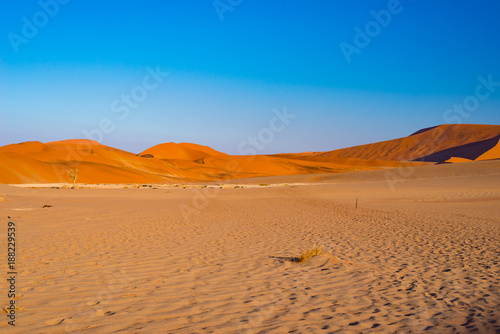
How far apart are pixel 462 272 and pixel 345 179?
135 ft

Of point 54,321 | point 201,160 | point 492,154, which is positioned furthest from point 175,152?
point 54,321

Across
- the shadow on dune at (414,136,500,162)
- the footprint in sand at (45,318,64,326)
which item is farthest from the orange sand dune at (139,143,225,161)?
the footprint in sand at (45,318,64,326)

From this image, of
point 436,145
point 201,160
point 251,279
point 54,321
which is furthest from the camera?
point 436,145

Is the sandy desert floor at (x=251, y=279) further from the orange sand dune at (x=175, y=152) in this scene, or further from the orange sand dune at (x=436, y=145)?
the orange sand dune at (x=175, y=152)

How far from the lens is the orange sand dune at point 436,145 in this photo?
10838 cm

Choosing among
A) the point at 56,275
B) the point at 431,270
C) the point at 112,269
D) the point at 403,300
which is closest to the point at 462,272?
the point at 431,270

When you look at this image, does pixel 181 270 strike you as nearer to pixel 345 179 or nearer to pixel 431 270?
pixel 431 270

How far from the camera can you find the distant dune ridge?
167ft

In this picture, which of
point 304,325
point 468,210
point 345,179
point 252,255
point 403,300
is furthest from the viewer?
point 345,179

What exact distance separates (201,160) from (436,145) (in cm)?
9007

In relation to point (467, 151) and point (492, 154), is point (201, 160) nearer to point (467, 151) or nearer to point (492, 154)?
point (492, 154)

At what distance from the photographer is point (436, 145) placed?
129 m

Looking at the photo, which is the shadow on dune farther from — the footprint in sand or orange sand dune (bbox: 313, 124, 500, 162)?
the footprint in sand

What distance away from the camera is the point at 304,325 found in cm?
405
